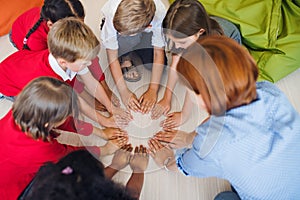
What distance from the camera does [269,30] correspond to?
1.23 m

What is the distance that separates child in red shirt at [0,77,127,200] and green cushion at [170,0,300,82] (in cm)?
74

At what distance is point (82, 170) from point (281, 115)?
1.48ft

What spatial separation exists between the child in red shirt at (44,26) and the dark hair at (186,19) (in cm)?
30

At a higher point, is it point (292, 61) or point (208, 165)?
point (208, 165)

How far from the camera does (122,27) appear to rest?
102 cm

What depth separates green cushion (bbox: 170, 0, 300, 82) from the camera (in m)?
1.21

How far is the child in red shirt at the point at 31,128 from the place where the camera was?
793mm

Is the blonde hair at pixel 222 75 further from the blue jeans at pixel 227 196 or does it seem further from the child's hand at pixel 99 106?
the child's hand at pixel 99 106

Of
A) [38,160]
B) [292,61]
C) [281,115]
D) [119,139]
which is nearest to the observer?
[281,115]

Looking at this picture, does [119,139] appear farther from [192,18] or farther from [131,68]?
[192,18]

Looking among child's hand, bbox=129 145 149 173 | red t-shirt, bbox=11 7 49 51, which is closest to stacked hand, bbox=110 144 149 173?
child's hand, bbox=129 145 149 173

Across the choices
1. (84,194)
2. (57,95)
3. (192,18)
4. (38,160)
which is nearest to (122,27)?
(192,18)

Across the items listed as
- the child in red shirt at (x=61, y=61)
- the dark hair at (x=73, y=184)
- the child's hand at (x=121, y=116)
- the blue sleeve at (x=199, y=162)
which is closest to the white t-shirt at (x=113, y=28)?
the child in red shirt at (x=61, y=61)

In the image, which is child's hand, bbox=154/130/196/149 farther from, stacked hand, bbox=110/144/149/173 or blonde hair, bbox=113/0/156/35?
blonde hair, bbox=113/0/156/35
